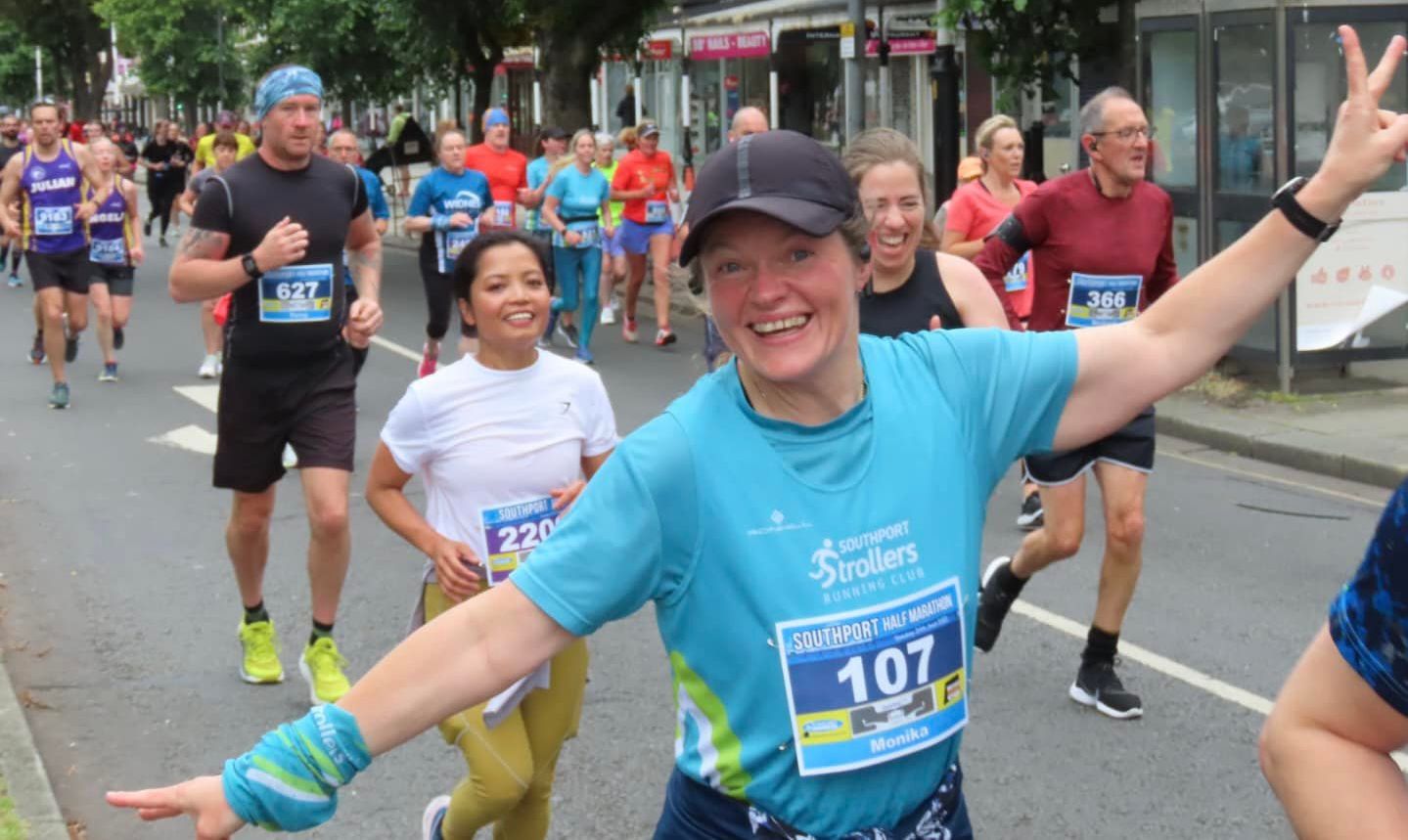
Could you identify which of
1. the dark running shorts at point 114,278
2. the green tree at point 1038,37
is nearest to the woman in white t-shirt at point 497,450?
the dark running shorts at point 114,278

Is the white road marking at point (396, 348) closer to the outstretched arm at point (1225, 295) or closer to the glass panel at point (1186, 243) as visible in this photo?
the glass panel at point (1186, 243)

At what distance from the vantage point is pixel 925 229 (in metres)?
5.75

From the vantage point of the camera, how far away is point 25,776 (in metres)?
5.45

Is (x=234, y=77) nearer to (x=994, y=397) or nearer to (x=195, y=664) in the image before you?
(x=195, y=664)

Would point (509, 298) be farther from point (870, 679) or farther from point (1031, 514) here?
point (1031, 514)

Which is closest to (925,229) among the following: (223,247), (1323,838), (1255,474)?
(223,247)

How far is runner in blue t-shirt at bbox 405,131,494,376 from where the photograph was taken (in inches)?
553

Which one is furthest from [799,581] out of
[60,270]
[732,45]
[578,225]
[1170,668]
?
[732,45]

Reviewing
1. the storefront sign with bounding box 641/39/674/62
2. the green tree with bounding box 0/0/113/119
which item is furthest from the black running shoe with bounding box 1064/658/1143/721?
the green tree with bounding box 0/0/113/119

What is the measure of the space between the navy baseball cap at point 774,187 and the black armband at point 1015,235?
14.4 ft

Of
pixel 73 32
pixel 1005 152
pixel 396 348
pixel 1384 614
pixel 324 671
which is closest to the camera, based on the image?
pixel 1384 614

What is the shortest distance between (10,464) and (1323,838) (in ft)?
34.4

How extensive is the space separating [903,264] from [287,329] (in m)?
2.22

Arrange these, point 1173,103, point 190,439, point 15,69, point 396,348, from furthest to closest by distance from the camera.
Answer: point 15,69, point 396,348, point 1173,103, point 190,439
